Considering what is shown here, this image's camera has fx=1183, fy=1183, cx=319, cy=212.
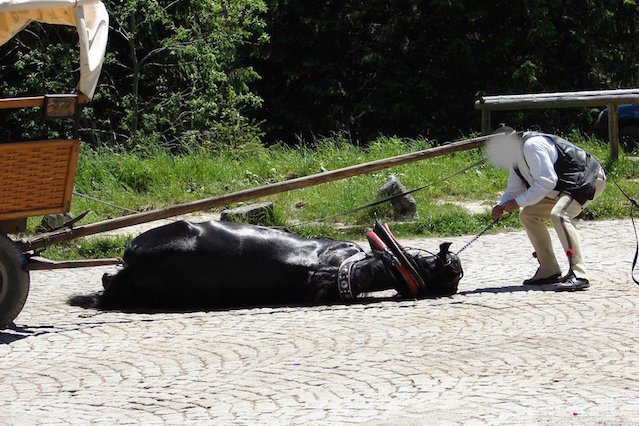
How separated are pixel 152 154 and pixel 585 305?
9.87m

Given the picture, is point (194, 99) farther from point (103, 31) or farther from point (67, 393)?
point (67, 393)

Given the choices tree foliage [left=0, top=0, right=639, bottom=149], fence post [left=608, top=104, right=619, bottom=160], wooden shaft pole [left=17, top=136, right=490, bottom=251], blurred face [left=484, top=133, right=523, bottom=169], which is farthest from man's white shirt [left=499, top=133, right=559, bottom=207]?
tree foliage [left=0, top=0, right=639, bottom=149]

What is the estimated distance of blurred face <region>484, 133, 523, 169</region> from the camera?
1021 cm

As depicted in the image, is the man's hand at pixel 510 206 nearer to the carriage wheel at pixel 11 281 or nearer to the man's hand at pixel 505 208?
the man's hand at pixel 505 208

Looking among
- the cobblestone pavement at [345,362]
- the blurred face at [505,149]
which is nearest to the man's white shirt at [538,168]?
the blurred face at [505,149]

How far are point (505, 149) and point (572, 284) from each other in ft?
4.27

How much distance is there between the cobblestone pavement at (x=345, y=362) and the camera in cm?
681

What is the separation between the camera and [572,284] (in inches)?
395

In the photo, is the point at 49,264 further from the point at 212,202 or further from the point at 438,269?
the point at 438,269

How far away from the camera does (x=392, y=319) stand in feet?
30.2

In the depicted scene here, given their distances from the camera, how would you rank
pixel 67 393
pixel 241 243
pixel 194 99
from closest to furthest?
pixel 67 393 → pixel 241 243 → pixel 194 99

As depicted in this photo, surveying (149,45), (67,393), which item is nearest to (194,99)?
(149,45)

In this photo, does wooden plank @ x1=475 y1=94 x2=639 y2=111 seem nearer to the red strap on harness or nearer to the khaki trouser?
the khaki trouser

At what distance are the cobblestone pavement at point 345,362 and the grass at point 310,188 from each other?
307cm
